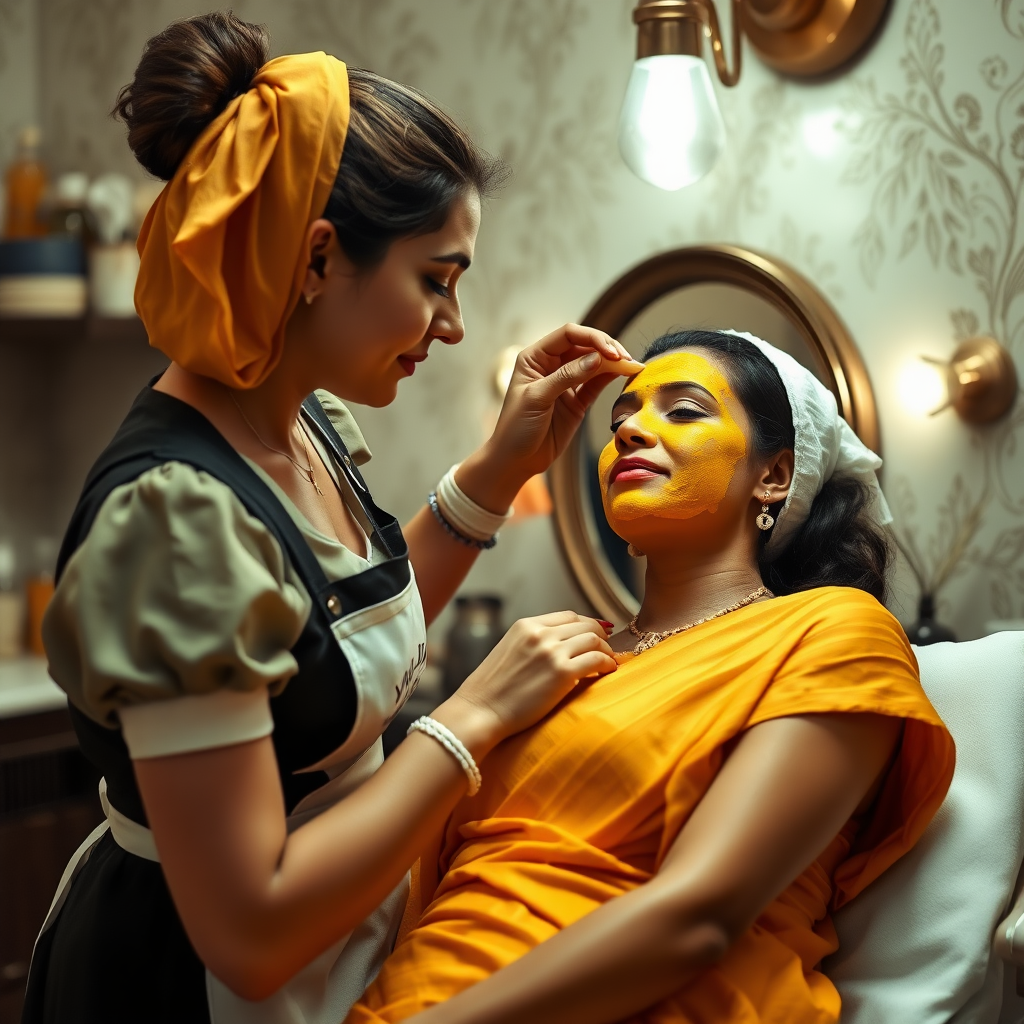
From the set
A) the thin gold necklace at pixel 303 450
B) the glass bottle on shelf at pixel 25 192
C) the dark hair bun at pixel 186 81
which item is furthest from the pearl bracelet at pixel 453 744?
the glass bottle on shelf at pixel 25 192

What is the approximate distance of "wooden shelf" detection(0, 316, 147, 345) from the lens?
288 cm

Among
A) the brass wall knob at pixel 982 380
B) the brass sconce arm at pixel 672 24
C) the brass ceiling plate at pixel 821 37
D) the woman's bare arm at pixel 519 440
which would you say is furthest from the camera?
the brass ceiling plate at pixel 821 37

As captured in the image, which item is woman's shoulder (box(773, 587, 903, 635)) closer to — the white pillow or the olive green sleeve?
the white pillow

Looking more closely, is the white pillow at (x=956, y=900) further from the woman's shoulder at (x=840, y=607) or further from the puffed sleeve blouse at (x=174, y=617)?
the puffed sleeve blouse at (x=174, y=617)

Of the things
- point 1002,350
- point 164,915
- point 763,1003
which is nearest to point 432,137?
point 164,915

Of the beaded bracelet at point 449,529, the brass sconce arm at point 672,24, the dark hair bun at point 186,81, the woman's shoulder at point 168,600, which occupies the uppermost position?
the brass sconce arm at point 672,24

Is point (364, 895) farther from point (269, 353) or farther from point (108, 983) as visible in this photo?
point (269, 353)

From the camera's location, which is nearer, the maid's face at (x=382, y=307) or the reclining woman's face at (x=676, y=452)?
the maid's face at (x=382, y=307)

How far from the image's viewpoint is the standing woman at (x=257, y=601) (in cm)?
92

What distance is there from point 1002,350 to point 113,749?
1390 mm

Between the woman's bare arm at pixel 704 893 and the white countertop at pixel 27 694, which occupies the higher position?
the woman's bare arm at pixel 704 893

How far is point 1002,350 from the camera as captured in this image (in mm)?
1761

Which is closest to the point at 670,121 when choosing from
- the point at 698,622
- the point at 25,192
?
the point at 698,622

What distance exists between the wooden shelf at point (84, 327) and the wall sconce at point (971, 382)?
1863mm
